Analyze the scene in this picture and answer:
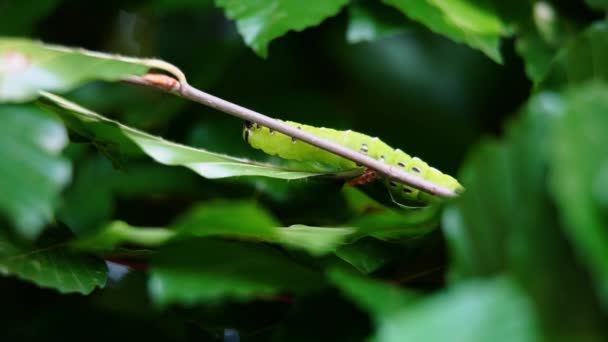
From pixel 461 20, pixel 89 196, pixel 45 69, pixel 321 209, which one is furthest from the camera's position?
pixel 89 196

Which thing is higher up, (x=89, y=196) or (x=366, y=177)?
(x=366, y=177)

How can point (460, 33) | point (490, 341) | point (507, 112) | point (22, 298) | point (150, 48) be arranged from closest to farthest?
1. point (490, 341)
2. point (460, 33)
3. point (22, 298)
4. point (507, 112)
5. point (150, 48)

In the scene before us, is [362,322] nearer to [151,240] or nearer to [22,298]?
[151,240]

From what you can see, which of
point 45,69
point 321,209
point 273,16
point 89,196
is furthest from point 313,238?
point 89,196

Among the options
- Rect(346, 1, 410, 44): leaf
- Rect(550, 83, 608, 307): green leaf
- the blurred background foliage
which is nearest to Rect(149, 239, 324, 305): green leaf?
the blurred background foliage

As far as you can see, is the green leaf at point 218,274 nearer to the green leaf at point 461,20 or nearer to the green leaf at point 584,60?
the green leaf at point 584,60

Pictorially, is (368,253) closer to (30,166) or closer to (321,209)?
(30,166)

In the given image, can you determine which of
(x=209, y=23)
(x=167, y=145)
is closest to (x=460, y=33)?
(x=167, y=145)
